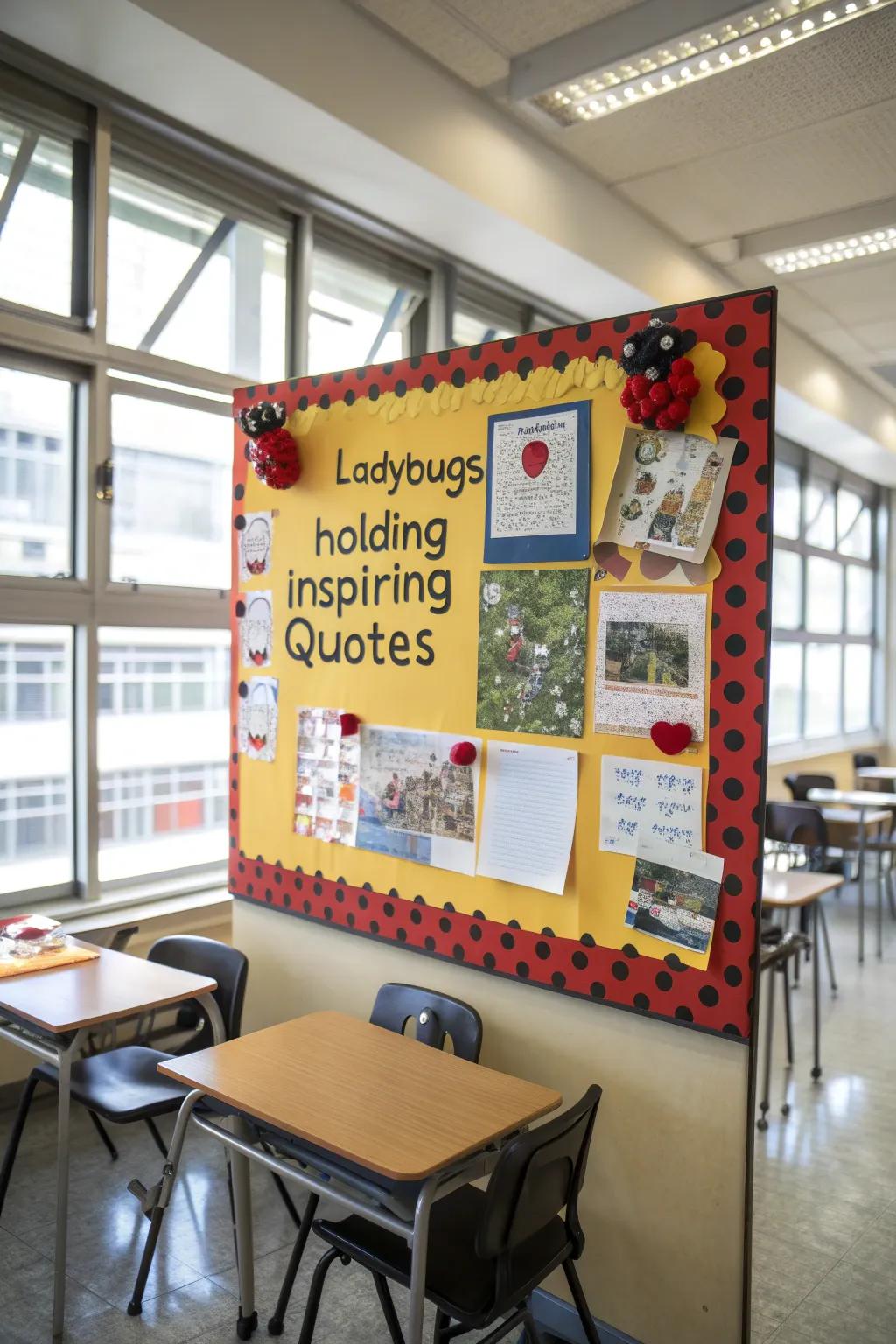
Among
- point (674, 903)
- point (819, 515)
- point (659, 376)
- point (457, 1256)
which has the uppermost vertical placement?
point (819, 515)

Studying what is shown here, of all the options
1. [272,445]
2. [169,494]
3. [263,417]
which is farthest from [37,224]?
[272,445]

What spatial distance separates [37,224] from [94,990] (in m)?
2.54

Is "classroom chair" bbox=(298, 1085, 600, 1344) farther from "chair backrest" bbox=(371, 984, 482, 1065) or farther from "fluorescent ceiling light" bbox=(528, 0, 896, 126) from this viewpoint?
"fluorescent ceiling light" bbox=(528, 0, 896, 126)

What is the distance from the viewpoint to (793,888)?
4090 millimetres

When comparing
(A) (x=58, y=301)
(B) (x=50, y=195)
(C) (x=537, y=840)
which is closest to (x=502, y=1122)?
(C) (x=537, y=840)

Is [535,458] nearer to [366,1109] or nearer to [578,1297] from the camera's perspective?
[366,1109]

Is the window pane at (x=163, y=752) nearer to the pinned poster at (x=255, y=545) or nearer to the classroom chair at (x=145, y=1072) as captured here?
the pinned poster at (x=255, y=545)

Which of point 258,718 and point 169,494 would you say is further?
point 169,494

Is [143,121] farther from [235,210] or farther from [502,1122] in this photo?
[502,1122]

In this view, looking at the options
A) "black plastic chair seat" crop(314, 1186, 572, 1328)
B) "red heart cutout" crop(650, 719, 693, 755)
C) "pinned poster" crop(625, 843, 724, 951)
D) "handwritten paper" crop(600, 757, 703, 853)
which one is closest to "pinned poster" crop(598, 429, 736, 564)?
"red heart cutout" crop(650, 719, 693, 755)

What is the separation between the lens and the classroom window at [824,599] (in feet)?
27.3

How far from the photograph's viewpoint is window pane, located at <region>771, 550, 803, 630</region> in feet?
26.7

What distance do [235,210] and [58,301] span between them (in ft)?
2.96

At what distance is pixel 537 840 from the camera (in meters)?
2.47
